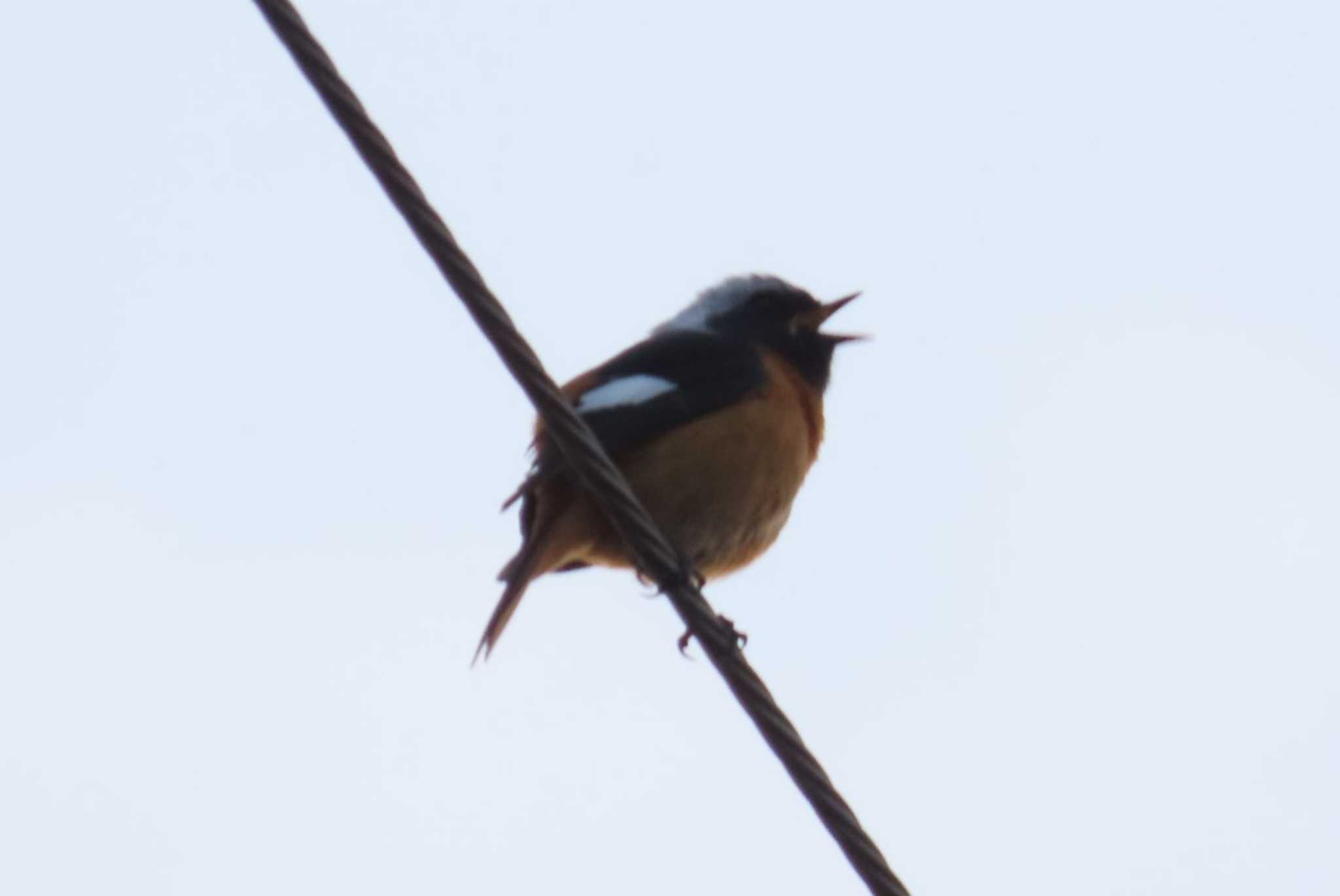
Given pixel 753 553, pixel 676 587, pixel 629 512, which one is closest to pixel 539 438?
pixel 753 553

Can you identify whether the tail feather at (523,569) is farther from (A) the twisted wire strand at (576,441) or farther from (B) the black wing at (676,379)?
(A) the twisted wire strand at (576,441)

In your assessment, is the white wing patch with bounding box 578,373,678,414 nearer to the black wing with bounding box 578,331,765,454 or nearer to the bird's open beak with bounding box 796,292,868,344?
the black wing with bounding box 578,331,765,454

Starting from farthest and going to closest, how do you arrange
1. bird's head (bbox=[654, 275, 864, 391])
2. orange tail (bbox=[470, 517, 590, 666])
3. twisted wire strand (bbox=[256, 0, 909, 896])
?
bird's head (bbox=[654, 275, 864, 391]), orange tail (bbox=[470, 517, 590, 666]), twisted wire strand (bbox=[256, 0, 909, 896])

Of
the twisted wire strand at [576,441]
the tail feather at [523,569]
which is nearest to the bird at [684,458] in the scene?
the tail feather at [523,569]

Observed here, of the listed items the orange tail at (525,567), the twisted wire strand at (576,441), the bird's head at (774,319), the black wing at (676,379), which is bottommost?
the twisted wire strand at (576,441)

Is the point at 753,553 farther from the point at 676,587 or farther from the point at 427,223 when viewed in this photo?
the point at 427,223

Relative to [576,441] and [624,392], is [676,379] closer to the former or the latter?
[624,392]

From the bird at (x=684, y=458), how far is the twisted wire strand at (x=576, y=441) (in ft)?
3.26

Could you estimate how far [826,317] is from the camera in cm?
694

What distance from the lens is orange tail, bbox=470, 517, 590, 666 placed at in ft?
17.5

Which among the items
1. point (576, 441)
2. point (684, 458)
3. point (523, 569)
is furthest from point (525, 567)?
point (576, 441)

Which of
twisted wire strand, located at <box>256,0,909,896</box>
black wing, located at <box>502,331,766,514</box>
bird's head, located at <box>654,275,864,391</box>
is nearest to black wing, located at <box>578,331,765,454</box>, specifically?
black wing, located at <box>502,331,766,514</box>

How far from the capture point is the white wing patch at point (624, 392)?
18.4 feet

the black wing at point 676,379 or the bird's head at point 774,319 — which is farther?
the bird's head at point 774,319
